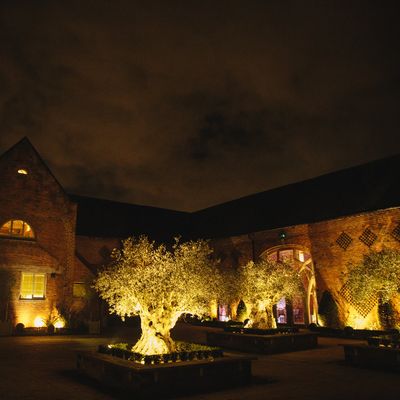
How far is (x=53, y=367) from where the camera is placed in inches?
490

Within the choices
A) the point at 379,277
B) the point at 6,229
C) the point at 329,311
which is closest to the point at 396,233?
the point at 329,311

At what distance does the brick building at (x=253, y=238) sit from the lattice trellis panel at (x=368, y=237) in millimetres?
56

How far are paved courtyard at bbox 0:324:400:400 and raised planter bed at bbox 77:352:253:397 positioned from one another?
1.16 ft

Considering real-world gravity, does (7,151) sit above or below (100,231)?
above

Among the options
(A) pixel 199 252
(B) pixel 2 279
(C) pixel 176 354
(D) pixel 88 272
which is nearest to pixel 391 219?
(A) pixel 199 252

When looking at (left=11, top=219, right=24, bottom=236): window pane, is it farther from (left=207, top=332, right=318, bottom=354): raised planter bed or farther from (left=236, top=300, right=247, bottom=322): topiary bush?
(left=236, top=300, right=247, bottom=322): topiary bush

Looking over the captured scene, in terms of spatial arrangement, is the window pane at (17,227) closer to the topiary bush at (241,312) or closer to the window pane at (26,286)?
the window pane at (26,286)

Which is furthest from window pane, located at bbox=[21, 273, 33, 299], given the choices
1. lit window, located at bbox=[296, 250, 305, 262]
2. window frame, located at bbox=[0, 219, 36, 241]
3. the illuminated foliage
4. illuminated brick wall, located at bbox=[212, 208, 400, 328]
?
the illuminated foliage

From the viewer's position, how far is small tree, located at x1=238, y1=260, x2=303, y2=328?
1883 cm

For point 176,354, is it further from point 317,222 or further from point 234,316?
point 234,316

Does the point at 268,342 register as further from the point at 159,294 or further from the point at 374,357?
the point at 159,294

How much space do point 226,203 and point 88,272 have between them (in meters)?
14.2

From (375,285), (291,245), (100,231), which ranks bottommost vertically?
(375,285)

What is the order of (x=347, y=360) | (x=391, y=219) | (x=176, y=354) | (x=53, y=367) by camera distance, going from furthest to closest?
1. (x=391, y=219)
2. (x=347, y=360)
3. (x=53, y=367)
4. (x=176, y=354)
